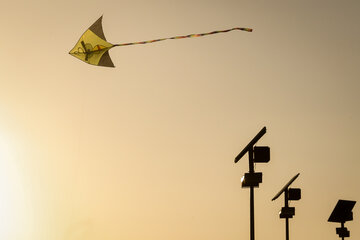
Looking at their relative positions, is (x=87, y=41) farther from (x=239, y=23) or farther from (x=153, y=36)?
(x=239, y=23)

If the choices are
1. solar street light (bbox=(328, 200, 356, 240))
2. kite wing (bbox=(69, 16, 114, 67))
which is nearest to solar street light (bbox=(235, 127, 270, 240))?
solar street light (bbox=(328, 200, 356, 240))

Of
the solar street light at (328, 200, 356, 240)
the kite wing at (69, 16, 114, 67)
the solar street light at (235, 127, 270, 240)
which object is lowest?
the solar street light at (328, 200, 356, 240)

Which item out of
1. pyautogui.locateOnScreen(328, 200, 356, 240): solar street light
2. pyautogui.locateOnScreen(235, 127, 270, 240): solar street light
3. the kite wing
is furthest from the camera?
the kite wing

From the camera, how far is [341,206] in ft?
17.6

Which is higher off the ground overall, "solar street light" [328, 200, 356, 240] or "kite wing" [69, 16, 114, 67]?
"kite wing" [69, 16, 114, 67]

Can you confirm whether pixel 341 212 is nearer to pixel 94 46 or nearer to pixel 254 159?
pixel 254 159

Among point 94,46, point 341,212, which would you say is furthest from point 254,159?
point 94,46

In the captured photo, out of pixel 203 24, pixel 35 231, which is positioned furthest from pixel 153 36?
pixel 35 231

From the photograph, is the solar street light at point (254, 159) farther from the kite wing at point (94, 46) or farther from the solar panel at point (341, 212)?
the kite wing at point (94, 46)

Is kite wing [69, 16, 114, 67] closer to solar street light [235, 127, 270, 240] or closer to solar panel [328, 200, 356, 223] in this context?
solar street light [235, 127, 270, 240]

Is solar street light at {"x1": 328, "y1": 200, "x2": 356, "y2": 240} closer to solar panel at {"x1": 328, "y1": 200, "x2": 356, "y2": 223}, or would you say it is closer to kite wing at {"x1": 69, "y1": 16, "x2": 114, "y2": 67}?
solar panel at {"x1": 328, "y1": 200, "x2": 356, "y2": 223}

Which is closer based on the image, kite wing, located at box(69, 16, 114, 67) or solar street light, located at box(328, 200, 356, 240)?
solar street light, located at box(328, 200, 356, 240)

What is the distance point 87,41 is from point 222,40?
2.13 meters

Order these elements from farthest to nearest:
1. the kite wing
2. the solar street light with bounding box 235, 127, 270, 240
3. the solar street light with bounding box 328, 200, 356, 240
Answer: the kite wing < the solar street light with bounding box 328, 200, 356, 240 < the solar street light with bounding box 235, 127, 270, 240
